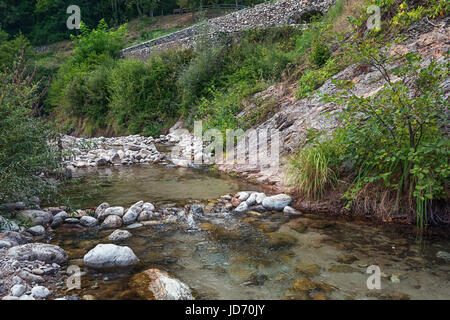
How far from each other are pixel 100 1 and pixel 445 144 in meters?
52.9

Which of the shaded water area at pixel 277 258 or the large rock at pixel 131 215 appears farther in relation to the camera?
the large rock at pixel 131 215

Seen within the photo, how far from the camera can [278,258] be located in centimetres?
362

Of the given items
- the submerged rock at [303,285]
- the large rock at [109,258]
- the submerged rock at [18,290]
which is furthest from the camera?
the large rock at [109,258]

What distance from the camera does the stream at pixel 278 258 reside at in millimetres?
2992

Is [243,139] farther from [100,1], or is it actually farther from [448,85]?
[100,1]

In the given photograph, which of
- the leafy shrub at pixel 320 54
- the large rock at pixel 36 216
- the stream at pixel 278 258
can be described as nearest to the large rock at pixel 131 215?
the stream at pixel 278 258

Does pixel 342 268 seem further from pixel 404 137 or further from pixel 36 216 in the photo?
pixel 36 216

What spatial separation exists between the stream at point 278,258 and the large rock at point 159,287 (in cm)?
8

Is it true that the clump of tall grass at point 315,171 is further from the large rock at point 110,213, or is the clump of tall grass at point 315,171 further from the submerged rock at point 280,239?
the large rock at point 110,213

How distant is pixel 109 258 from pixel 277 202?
269cm

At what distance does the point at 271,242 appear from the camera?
13.3 ft

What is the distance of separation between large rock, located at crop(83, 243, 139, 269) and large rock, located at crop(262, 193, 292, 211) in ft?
7.76

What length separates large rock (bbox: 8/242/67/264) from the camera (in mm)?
3379
